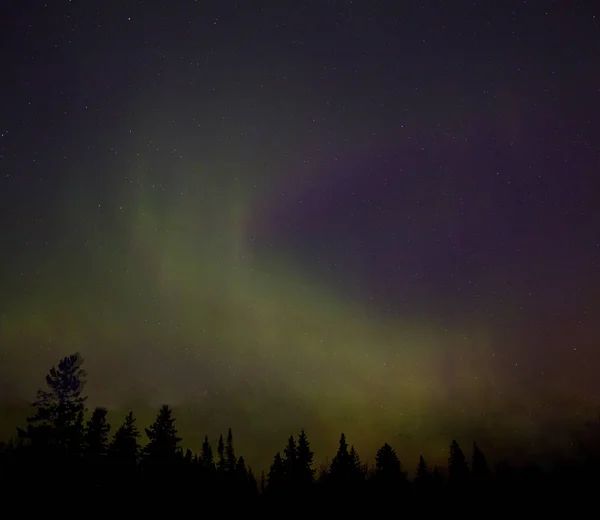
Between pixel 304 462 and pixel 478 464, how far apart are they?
144ft

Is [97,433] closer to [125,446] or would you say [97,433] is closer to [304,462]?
[125,446]

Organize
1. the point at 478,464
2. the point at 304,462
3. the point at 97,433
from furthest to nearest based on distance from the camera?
the point at 478,464, the point at 304,462, the point at 97,433

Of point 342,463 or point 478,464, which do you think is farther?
point 478,464

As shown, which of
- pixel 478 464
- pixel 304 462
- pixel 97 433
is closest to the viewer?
pixel 97 433

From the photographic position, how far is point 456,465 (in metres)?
87.7

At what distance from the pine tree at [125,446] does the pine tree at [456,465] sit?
62.0 m

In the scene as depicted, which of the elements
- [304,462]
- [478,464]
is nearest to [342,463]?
[304,462]

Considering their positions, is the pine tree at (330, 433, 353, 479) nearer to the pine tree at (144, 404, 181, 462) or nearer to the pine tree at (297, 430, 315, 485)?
the pine tree at (297, 430, 315, 485)

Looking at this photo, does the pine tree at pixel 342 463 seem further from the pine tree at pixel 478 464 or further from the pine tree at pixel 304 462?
the pine tree at pixel 478 464

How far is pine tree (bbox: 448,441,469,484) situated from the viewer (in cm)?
8635

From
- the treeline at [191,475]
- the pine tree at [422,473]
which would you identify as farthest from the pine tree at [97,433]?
the pine tree at [422,473]

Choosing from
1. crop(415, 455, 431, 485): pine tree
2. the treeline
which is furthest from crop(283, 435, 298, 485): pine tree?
crop(415, 455, 431, 485): pine tree

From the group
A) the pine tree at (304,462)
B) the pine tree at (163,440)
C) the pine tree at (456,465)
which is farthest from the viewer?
the pine tree at (456,465)

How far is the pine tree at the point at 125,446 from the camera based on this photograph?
43.1m
